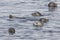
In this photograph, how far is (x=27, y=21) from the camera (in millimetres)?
25453

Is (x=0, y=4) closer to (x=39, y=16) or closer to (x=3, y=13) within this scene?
(x=3, y=13)

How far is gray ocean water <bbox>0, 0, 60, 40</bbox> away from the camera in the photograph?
75.2ft

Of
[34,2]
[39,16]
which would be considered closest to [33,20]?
[39,16]

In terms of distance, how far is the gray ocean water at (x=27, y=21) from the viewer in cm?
2292

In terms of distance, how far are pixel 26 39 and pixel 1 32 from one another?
6.03ft

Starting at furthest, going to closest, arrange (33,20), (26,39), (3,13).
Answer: (3,13) → (33,20) → (26,39)

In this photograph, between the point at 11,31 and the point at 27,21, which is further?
the point at 27,21

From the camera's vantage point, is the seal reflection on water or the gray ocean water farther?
the seal reflection on water

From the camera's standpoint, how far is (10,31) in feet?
76.9

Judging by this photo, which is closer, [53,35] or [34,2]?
[53,35]

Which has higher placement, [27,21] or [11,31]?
[27,21]

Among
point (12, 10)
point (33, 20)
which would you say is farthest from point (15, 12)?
point (33, 20)

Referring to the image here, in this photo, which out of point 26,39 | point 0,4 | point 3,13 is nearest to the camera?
point 26,39

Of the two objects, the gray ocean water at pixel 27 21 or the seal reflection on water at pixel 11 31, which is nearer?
the gray ocean water at pixel 27 21
